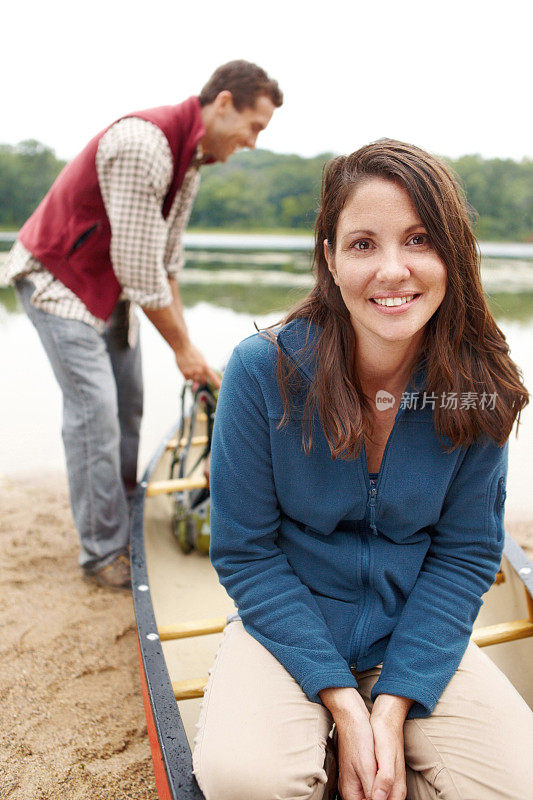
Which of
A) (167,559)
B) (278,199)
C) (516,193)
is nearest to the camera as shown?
(167,559)

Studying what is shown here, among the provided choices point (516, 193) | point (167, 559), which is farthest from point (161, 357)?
point (516, 193)

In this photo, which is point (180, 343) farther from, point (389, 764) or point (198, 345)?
point (198, 345)

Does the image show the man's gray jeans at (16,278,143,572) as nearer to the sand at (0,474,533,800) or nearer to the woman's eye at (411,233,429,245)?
the sand at (0,474,533,800)

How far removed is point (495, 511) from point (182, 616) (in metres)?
1.45

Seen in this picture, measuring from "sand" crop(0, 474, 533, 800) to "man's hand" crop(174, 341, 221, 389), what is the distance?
3.34ft

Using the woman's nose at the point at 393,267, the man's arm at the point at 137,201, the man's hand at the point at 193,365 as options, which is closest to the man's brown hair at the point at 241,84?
the man's arm at the point at 137,201

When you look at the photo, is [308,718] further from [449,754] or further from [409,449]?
[409,449]

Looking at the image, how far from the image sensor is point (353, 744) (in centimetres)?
130

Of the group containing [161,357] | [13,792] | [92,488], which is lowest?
[161,357]

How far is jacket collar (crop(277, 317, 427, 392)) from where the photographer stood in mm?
1477

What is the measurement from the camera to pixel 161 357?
12422 mm

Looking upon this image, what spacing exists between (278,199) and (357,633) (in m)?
31.4

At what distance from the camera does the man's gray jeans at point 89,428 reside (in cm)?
275

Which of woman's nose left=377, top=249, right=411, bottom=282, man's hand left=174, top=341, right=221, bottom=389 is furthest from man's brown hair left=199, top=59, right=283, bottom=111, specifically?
woman's nose left=377, top=249, right=411, bottom=282
